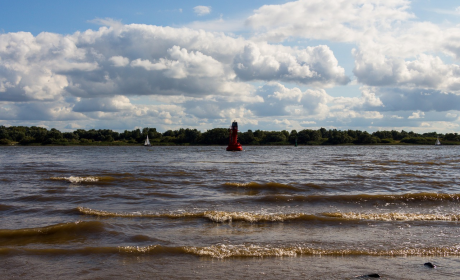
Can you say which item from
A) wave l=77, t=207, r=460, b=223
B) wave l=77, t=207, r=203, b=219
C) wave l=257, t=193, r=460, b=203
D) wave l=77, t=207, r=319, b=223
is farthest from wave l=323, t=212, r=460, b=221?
wave l=77, t=207, r=203, b=219

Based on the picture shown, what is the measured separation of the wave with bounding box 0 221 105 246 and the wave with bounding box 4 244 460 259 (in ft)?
3.15

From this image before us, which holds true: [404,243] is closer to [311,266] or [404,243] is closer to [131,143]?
[311,266]

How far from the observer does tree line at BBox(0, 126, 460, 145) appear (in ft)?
522

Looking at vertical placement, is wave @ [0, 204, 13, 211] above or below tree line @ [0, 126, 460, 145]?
below

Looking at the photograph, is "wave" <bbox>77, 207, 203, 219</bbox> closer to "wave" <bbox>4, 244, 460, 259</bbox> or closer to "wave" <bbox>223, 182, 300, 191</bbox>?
"wave" <bbox>4, 244, 460, 259</bbox>

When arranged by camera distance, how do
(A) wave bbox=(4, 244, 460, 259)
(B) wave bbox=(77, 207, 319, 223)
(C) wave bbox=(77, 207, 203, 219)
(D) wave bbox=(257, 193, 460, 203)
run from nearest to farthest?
(A) wave bbox=(4, 244, 460, 259), (B) wave bbox=(77, 207, 319, 223), (C) wave bbox=(77, 207, 203, 219), (D) wave bbox=(257, 193, 460, 203)

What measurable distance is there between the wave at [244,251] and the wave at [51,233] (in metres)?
0.96

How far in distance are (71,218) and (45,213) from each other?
1.51 m

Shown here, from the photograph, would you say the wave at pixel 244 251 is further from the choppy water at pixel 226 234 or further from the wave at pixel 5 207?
the wave at pixel 5 207

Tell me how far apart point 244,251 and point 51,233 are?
6126 millimetres

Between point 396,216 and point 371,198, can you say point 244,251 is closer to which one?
point 396,216

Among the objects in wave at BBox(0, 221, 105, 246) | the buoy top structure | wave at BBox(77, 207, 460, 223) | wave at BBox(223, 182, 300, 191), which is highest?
the buoy top structure

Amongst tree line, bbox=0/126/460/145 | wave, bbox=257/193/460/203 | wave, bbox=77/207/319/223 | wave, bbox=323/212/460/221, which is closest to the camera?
wave, bbox=77/207/319/223

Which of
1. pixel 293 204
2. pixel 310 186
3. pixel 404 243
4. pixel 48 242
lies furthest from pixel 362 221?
pixel 48 242
